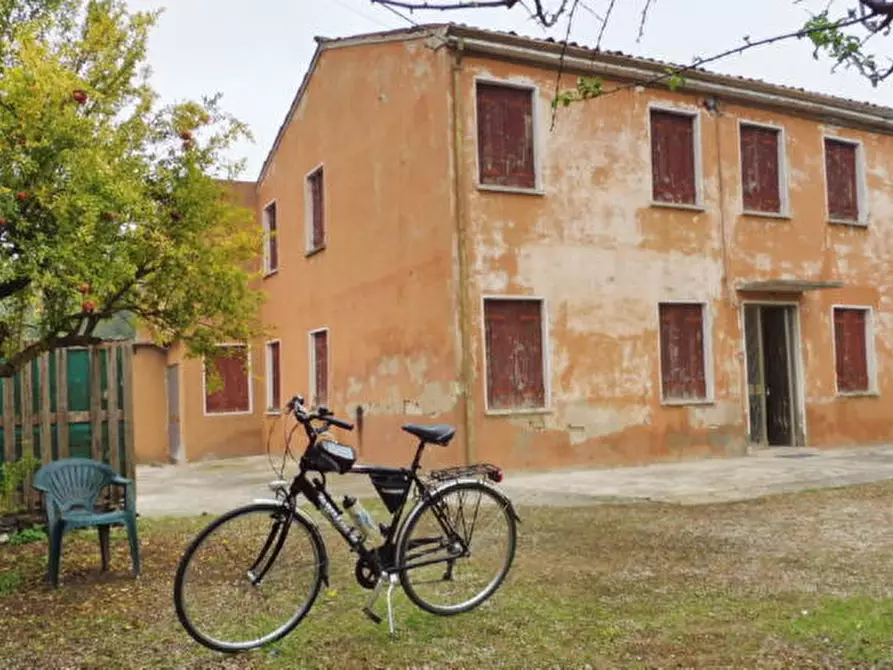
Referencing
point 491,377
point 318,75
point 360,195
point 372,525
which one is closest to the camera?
point 372,525

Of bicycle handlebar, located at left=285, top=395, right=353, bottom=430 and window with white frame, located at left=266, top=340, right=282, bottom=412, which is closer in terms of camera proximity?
bicycle handlebar, located at left=285, top=395, right=353, bottom=430

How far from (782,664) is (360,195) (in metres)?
11.6

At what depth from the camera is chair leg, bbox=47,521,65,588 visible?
5.48 metres

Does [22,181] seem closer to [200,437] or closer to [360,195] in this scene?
[360,195]

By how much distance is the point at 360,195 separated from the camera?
14492mm

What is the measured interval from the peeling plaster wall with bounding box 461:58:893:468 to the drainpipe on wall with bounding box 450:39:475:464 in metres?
0.13

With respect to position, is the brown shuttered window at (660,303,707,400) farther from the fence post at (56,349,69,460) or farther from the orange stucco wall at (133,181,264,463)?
the fence post at (56,349,69,460)

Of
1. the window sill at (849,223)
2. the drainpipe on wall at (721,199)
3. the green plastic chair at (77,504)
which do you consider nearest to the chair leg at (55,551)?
the green plastic chair at (77,504)

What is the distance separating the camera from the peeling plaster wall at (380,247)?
12375 millimetres

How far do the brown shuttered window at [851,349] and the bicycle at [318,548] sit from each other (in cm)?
1285

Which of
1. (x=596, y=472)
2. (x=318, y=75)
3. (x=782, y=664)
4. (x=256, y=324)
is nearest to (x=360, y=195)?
(x=318, y=75)

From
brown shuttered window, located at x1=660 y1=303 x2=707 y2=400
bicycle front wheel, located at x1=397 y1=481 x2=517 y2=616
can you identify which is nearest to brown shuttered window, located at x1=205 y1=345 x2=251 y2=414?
brown shuttered window, located at x1=660 y1=303 x2=707 y2=400

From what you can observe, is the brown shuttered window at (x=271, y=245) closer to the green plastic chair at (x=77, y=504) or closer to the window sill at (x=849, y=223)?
the window sill at (x=849, y=223)

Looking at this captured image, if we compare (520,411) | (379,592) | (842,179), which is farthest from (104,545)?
(842,179)
